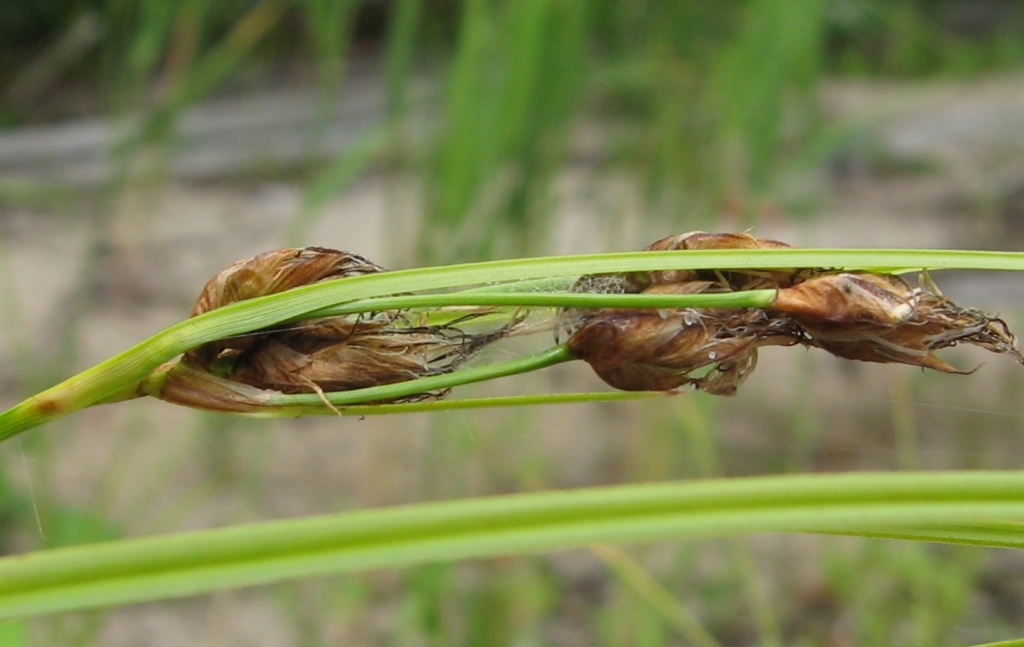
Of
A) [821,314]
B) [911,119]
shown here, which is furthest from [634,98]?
[911,119]

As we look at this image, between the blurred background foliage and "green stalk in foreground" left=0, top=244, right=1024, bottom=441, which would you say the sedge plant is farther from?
the blurred background foliage

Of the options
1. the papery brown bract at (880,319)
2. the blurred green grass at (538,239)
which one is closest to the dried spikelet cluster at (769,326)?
the papery brown bract at (880,319)

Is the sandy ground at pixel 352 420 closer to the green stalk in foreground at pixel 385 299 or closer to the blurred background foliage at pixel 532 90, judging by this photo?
the blurred background foliage at pixel 532 90

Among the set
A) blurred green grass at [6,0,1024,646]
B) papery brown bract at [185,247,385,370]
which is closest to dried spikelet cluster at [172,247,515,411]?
papery brown bract at [185,247,385,370]

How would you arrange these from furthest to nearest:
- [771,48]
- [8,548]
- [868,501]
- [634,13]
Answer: [8,548] → [634,13] → [771,48] → [868,501]

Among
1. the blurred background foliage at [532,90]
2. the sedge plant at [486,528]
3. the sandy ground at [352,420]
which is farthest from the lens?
the sandy ground at [352,420]

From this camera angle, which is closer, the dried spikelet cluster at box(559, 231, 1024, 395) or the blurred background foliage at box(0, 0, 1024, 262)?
the dried spikelet cluster at box(559, 231, 1024, 395)

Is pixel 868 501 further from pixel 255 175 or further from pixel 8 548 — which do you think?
pixel 255 175
